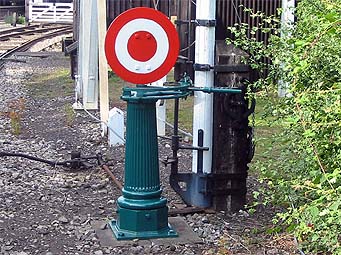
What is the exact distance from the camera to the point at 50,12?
4428 cm

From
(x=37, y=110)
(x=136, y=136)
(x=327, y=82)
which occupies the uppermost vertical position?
(x=327, y=82)

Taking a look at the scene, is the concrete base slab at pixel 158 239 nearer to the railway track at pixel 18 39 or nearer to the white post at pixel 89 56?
the white post at pixel 89 56

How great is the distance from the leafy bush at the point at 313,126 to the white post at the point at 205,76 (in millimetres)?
719

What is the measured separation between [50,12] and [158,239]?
40.4 m

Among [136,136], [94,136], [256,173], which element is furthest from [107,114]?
[136,136]

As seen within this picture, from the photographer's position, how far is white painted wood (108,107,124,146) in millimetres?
8672

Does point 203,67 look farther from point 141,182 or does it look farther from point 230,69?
point 141,182

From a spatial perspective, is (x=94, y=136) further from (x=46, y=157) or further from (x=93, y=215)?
(x=93, y=215)

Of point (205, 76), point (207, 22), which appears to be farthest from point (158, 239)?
point (207, 22)

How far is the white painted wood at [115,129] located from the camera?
28.5ft

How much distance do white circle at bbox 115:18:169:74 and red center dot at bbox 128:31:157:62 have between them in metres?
0.02

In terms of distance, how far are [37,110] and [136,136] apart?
7.11m

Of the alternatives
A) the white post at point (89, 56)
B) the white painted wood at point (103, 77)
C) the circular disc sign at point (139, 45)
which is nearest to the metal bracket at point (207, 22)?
the circular disc sign at point (139, 45)

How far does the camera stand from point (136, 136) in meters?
5.17
